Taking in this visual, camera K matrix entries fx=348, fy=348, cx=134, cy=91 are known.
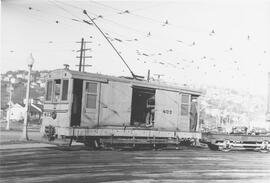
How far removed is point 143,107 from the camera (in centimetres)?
1875

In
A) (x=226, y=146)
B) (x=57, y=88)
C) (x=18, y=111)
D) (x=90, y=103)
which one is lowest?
(x=226, y=146)

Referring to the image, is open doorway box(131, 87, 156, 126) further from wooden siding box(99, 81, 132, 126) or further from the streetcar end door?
the streetcar end door

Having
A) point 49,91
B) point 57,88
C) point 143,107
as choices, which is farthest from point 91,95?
point 143,107

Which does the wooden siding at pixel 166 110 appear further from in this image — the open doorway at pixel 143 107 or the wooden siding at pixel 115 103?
the wooden siding at pixel 115 103

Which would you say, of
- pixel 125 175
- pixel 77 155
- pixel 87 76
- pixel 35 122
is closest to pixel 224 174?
pixel 125 175

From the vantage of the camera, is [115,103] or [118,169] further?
[115,103]

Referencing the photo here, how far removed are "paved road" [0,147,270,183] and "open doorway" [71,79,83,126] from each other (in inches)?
91.2

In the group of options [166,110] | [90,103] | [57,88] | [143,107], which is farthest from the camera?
[143,107]

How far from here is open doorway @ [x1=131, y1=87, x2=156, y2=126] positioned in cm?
1835

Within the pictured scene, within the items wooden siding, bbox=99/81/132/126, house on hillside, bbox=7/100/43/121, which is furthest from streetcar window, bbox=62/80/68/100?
house on hillside, bbox=7/100/43/121

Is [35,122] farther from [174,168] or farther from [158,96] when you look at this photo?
[174,168]

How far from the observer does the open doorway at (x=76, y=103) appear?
1555cm

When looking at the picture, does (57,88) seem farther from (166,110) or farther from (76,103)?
(166,110)

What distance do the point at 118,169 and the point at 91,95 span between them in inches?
229
